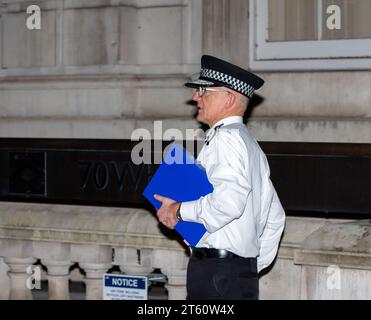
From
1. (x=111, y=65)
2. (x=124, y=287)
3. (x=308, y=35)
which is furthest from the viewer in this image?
(x=111, y=65)

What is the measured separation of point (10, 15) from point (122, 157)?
2129 mm

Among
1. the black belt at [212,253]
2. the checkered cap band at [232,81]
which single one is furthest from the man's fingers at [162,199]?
the checkered cap band at [232,81]

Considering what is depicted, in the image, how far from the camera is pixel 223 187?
6.78 meters

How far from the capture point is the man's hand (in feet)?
22.9

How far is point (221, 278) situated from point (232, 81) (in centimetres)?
114

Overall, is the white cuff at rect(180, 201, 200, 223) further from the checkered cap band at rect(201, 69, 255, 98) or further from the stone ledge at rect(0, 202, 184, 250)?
the stone ledge at rect(0, 202, 184, 250)

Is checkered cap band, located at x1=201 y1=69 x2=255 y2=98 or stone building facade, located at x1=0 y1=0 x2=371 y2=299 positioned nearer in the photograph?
checkered cap band, located at x1=201 y1=69 x2=255 y2=98

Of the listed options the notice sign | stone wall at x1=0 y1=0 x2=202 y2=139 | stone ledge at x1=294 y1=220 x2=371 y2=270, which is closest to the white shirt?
stone ledge at x1=294 y1=220 x2=371 y2=270

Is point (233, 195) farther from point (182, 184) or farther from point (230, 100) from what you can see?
point (230, 100)

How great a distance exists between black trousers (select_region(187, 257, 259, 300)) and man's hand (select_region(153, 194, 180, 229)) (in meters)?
0.27

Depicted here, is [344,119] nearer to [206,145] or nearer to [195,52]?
[195,52]

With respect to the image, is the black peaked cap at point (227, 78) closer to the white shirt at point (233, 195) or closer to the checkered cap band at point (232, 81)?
the checkered cap band at point (232, 81)

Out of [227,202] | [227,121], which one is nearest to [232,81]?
[227,121]
